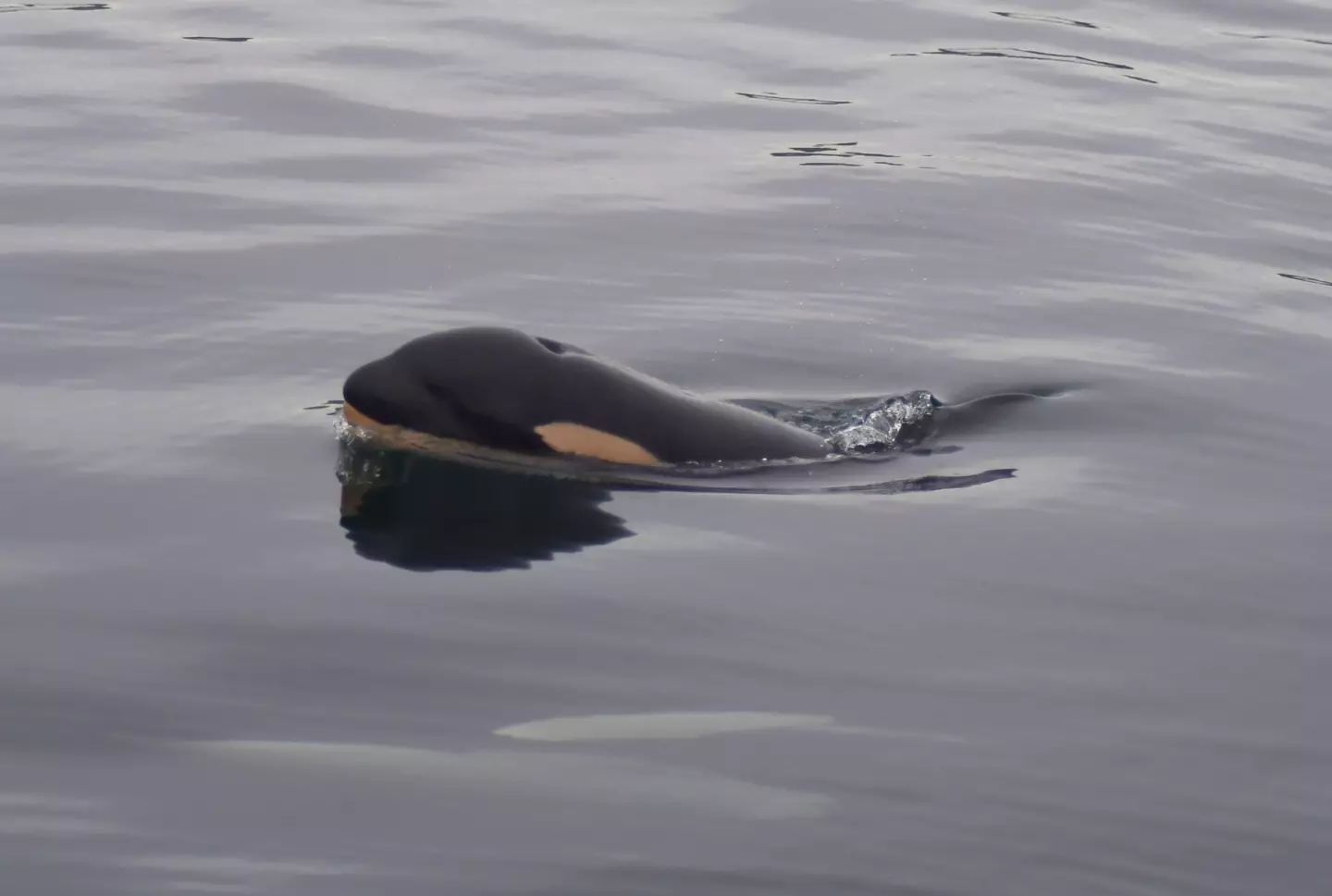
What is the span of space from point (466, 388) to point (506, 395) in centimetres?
17

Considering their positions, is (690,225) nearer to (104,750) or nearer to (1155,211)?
(1155,211)

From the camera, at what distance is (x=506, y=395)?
8.38 meters

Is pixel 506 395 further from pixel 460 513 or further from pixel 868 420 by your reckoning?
pixel 868 420

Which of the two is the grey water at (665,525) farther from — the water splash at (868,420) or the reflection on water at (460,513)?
the water splash at (868,420)

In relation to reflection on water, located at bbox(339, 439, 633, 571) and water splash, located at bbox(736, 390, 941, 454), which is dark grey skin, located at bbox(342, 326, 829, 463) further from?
water splash, located at bbox(736, 390, 941, 454)

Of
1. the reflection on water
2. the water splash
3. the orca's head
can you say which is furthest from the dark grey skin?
the water splash

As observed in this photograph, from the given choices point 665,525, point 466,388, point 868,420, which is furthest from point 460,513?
point 868,420

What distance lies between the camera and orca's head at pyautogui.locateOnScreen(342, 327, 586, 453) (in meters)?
8.38

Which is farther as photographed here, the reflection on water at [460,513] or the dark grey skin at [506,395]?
the dark grey skin at [506,395]

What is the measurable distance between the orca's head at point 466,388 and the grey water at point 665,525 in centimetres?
21

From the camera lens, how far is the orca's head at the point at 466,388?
838cm

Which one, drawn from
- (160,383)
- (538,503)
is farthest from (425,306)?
(538,503)

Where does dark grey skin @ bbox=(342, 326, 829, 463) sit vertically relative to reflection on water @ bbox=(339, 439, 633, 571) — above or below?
above

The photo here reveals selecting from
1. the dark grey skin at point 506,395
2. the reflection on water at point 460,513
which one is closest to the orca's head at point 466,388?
the dark grey skin at point 506,395
